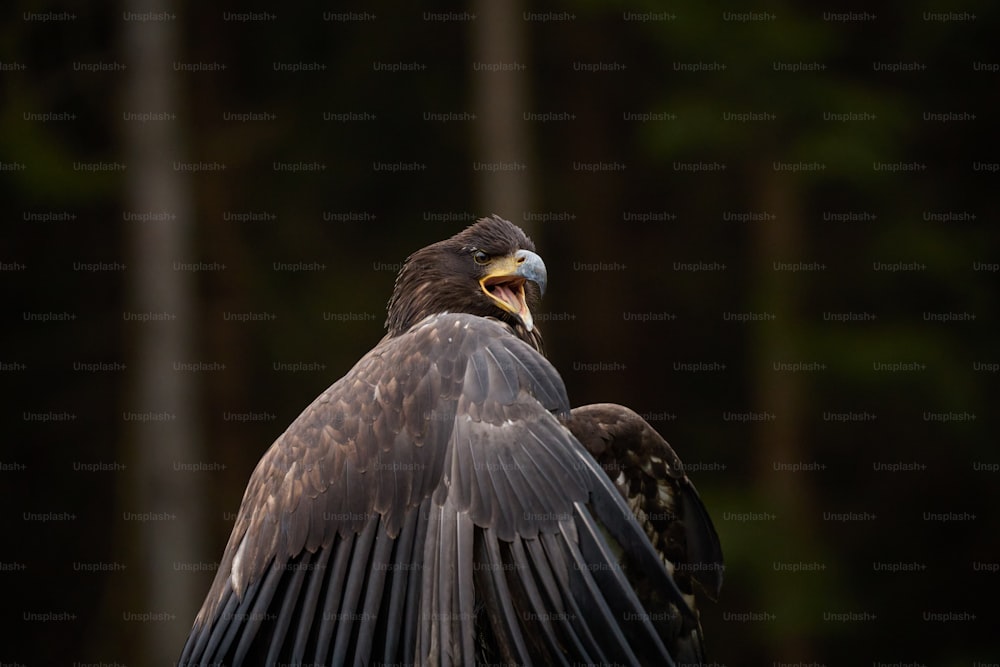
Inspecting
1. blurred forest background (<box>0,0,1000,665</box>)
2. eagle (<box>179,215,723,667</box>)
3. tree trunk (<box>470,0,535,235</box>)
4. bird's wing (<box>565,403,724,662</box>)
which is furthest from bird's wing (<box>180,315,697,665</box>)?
blurred forest background (<box>0,0,1000,665</box>)

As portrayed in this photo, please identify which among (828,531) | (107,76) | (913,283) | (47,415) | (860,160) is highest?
(107,76)

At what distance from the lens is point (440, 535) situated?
171 inches

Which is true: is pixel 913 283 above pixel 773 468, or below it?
above

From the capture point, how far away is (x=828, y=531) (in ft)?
41.5

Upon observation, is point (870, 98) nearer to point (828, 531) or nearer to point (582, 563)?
point (828, 531)

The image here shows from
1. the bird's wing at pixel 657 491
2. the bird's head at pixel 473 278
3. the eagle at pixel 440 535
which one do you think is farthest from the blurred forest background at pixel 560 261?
the eagle at pixel 440 535

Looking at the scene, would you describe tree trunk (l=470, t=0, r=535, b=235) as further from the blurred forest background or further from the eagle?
the eagle

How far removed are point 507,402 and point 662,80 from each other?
970 cm

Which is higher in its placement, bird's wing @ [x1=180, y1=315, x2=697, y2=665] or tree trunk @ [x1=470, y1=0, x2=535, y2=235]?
tree trunk @ [x1=470, y1=0, x2=535, y2=235]

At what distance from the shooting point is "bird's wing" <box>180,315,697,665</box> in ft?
13.5

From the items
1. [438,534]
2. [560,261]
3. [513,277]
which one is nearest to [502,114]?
[560,261]

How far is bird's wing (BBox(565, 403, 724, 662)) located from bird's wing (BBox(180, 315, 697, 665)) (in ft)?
2.35

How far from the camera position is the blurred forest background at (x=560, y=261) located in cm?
1136

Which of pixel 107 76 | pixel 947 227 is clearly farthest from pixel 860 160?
pixel 107 76
